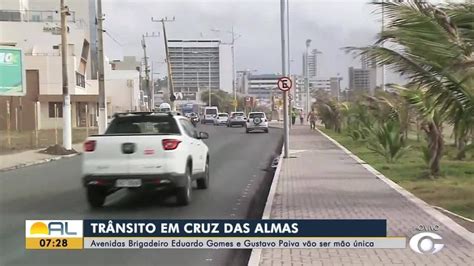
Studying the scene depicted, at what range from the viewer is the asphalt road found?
21.9ft

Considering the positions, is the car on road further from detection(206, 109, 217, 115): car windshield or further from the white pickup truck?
the white pickup truck

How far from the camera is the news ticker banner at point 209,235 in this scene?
6.50 metres

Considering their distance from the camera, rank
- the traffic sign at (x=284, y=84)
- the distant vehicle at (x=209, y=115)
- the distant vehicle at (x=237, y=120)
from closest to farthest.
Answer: the traffic sign at (x=284, y=84), the distant vehicle at (x=237, y=120), the distant vehicle at (x=209, y=115)

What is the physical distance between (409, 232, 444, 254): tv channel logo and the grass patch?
7.33 feet

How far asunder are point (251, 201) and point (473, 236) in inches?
180

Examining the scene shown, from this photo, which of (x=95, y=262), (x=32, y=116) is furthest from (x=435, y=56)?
(x=32, y=116)

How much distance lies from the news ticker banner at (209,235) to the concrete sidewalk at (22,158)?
1302 centimetres

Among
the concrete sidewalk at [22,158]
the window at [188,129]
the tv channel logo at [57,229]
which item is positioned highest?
the window at [188,129]

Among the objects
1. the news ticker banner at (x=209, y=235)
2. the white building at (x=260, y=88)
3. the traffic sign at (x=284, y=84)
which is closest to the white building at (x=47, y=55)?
the white building at (x=260, y=88)

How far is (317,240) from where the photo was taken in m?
6.51

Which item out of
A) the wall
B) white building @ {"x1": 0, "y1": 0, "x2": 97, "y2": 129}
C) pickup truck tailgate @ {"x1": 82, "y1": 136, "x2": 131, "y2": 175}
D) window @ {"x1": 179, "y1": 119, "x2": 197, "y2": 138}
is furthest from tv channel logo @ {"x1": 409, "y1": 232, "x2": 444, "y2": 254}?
the wall

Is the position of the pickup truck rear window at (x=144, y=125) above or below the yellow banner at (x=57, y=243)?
above

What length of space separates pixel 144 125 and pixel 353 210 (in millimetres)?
3828

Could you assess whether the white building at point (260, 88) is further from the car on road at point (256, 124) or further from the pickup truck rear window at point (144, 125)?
the pickup truck rear window at point (144, 125)
